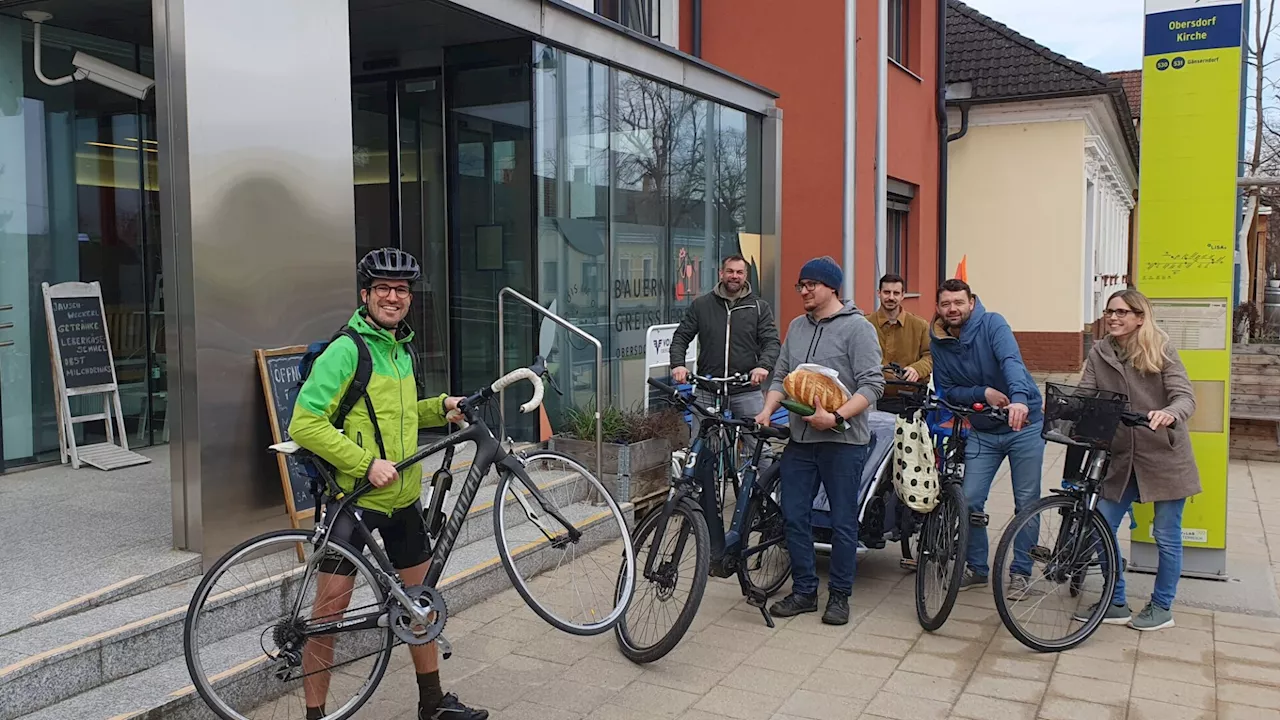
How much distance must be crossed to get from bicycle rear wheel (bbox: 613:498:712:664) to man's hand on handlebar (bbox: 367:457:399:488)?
4.32 ft

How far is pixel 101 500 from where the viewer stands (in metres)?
6.07

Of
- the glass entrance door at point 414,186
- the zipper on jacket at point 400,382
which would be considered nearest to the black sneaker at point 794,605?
the zipper on jacket at point 400,382

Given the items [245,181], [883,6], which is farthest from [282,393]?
[883,6]

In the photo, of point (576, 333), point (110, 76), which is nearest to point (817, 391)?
point (576, 333)

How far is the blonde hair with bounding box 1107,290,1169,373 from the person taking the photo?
17.6ft

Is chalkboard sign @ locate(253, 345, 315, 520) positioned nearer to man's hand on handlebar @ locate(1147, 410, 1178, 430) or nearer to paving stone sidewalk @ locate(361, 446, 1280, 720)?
paving stone sidewalk @ locate(361, 446, 1280, 720)

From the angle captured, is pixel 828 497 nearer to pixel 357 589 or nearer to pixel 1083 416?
pixel 1083 416

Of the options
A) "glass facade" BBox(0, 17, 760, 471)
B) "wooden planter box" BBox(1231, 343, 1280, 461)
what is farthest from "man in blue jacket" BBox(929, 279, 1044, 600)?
"wooden planter box" BBox(1231, 343, 1280, 461)

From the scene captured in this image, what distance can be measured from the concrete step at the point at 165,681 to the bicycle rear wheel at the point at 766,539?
85 cm

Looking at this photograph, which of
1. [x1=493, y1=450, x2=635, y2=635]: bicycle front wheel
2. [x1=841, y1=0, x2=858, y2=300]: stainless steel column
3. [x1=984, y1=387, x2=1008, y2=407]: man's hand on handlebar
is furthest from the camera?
[x1=841, y1=0, x2=858, y2=300]: stainless steel column

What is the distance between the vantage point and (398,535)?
4.09 metres

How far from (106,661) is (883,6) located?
1087 cm

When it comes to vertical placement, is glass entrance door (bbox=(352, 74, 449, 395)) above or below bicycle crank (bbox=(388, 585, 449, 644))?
above

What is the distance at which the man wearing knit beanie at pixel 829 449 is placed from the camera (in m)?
5.36
